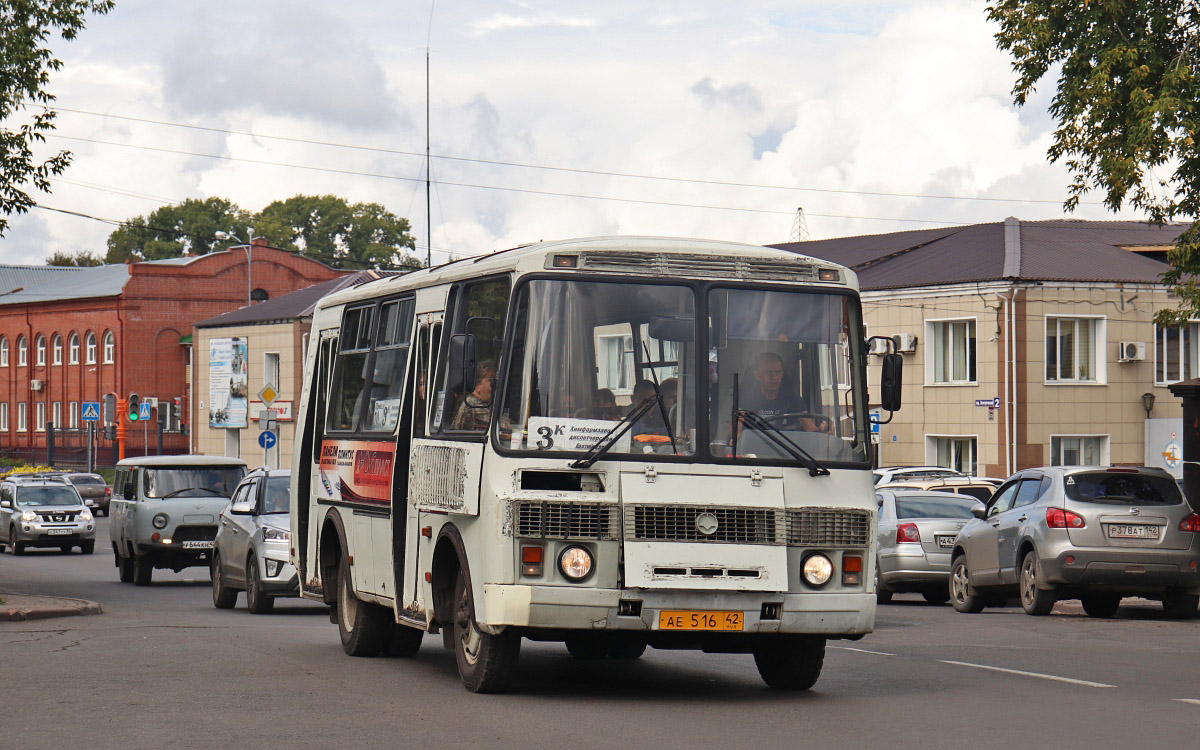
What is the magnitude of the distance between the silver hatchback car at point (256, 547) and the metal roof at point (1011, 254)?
2919 cm

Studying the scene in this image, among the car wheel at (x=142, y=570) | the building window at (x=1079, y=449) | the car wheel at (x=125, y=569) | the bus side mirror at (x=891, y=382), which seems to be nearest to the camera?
the bus side mirror at (x=891, y=382)

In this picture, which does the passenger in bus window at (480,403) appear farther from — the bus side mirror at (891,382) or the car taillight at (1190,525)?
the car taillight at (1190,525)

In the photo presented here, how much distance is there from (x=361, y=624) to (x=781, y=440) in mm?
4741

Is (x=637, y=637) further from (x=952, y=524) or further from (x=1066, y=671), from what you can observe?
(x=952, y=524)

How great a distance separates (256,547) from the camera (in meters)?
21.1

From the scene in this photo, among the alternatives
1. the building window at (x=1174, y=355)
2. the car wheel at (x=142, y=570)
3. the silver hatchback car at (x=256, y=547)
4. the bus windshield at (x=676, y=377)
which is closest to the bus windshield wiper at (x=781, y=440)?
the bus windshield at (x=676, y=377)

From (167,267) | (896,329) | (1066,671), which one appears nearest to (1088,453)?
(896,329)

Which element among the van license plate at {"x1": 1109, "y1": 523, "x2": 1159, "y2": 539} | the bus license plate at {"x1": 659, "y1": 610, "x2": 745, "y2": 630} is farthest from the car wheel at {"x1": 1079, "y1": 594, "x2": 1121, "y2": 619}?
the bus license plate at {"x1": 659, "y1": 610, "x2": 745, "y2": 630}

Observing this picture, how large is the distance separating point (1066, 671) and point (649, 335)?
474 centimetres

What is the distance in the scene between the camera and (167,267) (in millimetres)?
86312

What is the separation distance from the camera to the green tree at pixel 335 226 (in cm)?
11044

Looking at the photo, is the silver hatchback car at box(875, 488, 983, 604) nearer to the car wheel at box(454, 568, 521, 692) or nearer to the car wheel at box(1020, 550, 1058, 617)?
the car wheel at box(1020, 550, 1058, 617)

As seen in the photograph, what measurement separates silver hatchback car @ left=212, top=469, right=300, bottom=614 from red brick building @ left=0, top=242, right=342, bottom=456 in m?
64.4

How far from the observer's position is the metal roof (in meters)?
47.9
